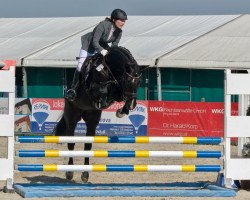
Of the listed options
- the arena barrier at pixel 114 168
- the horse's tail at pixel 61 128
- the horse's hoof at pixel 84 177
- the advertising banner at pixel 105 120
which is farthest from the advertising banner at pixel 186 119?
the arena barrier at pixel 114 168

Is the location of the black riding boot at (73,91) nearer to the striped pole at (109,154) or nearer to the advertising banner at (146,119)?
the striped pole at (109,154)


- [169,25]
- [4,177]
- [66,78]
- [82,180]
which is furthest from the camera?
[169,25]

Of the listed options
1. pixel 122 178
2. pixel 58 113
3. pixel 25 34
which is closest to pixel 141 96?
pixel 58 113

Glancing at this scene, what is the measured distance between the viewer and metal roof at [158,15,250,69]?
2675 centimetres

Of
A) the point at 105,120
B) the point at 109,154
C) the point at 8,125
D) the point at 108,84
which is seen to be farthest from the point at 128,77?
the point at 105,120

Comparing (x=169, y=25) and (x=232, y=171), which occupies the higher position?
(x=169, y=25)

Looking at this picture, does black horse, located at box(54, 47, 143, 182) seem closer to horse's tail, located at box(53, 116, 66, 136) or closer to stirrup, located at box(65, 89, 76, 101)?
stirrup, located at box(65, 89, 76, 101)

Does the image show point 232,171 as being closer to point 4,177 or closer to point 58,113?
point 4,177

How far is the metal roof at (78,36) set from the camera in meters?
29.4

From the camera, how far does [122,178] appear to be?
1216 cm

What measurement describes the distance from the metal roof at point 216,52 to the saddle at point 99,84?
15.6 metres

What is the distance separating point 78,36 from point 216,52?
722cm

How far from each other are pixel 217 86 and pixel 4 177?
60.1ft

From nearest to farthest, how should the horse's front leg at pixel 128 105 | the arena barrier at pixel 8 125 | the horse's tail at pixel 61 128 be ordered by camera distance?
1. the arena barrier at pixel 8 125
2. the horse's front leg at pixel 128 105
3. the horse's tail at pixel 61 128
